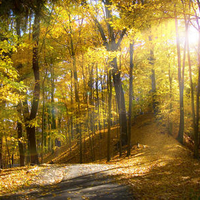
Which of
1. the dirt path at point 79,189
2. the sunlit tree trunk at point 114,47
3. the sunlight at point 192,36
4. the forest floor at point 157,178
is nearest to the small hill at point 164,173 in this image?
the forest floor at point 157,178

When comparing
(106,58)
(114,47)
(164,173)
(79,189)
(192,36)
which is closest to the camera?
(79,189)

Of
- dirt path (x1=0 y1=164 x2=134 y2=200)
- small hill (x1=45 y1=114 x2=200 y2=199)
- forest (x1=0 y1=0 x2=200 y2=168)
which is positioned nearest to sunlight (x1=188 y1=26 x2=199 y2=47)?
forest (x1=0 y1=0 x2=200 y2=168)

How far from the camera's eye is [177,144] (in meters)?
11.2

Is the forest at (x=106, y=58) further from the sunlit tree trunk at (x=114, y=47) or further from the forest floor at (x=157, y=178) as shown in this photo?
the forest floor at (x=157, y=178)

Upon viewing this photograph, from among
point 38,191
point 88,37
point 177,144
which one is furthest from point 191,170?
point 88,37

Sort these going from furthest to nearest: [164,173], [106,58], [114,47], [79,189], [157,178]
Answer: [114,47]
[106,58]
[164,173]
[157,178]
[79,189]

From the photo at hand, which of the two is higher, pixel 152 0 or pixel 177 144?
pixel 152 0

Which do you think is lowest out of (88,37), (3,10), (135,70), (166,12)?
(135,70)

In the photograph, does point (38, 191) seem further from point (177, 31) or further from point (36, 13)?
point (177, 31)

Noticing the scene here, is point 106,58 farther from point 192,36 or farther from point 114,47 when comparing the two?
point 192,36

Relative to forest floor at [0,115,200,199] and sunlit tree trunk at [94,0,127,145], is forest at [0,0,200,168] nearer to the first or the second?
sunlit tree trunk at [94,0,127,145]

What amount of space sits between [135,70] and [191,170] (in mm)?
→ 6993

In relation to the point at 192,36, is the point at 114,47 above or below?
below

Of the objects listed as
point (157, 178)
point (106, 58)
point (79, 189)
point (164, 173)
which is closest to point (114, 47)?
point (106, 58)
